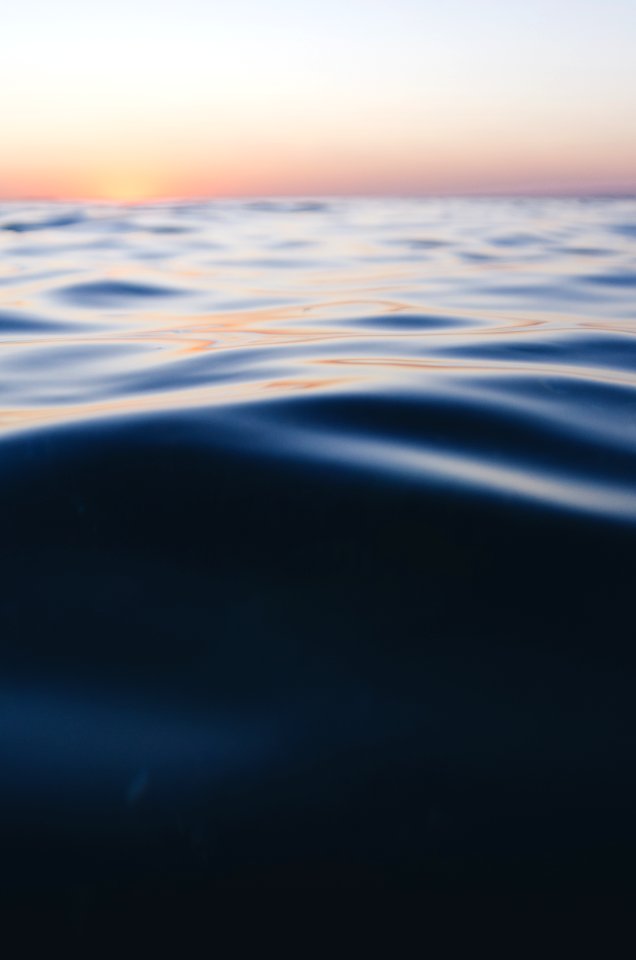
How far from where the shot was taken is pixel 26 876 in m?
0.79

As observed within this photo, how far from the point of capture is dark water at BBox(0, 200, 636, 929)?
32.5 inches

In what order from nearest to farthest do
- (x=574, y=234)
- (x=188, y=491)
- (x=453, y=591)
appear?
(x=453, y=591) → (x=188, y=491) → (x=574, y=234)

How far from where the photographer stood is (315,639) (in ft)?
3.65

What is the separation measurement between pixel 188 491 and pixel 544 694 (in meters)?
0.73

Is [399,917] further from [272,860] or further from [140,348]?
[140,348]

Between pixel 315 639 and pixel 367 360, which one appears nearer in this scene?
pixel 315 639

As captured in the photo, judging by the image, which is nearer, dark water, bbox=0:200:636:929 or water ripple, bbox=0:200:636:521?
dark water, bbox=0:200:636:929

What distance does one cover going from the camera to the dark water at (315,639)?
825 millimetres

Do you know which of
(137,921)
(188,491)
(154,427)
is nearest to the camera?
(137,921)

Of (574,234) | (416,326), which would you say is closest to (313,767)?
(416,326)

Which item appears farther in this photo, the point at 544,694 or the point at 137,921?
the point at 544,694

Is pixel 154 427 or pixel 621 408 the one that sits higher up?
pixel 154 427

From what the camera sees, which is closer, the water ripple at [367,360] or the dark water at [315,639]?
the dark water at [315,639]

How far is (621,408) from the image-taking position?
7.13 ft
